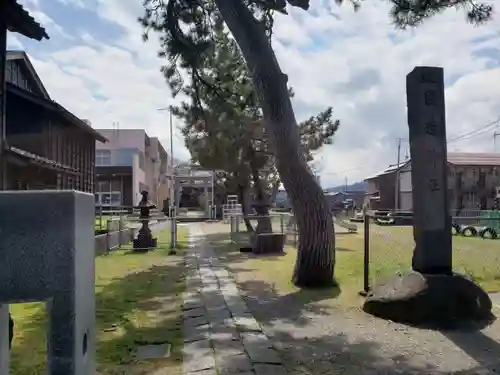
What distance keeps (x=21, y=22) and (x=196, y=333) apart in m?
5.77

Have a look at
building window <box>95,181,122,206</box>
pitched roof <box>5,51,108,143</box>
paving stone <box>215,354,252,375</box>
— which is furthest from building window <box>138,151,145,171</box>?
paving stone <box>215,354,252,375</box>

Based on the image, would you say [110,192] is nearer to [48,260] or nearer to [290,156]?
[290,156]

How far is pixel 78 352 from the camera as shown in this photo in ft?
6.69

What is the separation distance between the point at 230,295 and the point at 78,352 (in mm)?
5561

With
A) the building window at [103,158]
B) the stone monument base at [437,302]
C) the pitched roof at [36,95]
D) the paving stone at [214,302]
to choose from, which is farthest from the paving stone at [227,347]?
the building window at [103,158]

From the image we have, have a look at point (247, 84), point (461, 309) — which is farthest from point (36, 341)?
point (247, 84)

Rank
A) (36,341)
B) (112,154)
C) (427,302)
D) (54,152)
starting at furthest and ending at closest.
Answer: (112,154)
(54,152)
(427,302)
(36,341)

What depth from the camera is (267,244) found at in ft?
45.6

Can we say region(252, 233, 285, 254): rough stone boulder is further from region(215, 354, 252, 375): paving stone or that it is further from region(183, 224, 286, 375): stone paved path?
region(215, 354, 252, 375): paving stone

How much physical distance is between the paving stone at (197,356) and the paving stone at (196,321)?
0.79 m

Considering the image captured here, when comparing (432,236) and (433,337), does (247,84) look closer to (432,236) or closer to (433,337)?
(432,236)

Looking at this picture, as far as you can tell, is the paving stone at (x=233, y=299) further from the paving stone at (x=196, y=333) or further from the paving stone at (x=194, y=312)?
the paving stone at (x=196, y=333)

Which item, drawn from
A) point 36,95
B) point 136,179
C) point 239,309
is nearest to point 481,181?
point 136,179

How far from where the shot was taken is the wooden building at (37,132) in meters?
14.0
